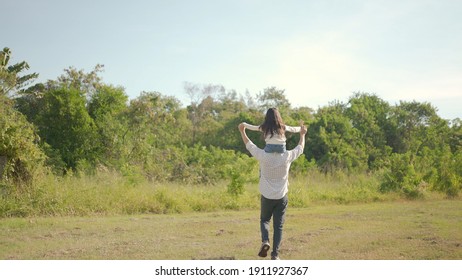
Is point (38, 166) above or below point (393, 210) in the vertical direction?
above

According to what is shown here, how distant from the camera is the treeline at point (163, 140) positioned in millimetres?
14453

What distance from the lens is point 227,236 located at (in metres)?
8.52

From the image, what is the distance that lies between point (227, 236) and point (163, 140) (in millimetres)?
16734

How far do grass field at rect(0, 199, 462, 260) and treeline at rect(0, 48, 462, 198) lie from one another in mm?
3110

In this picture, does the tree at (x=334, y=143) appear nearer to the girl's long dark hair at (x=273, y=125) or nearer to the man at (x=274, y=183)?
the man at (x=274, y=183)

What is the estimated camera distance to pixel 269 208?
6.14 metres

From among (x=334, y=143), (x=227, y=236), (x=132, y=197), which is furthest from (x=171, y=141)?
(x=227, y=236)

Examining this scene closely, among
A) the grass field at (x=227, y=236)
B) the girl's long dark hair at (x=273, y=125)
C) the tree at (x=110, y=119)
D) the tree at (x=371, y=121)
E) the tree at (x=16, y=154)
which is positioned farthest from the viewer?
the tree at (x=371, y=121)

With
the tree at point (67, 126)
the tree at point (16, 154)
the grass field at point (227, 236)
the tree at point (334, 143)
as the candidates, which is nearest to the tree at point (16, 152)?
the tree at point (16, 154)

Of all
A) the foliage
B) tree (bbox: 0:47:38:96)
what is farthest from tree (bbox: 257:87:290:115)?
tree (bbox: 0:47:38:96)

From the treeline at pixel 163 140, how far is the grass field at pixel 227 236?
311 centimetres
